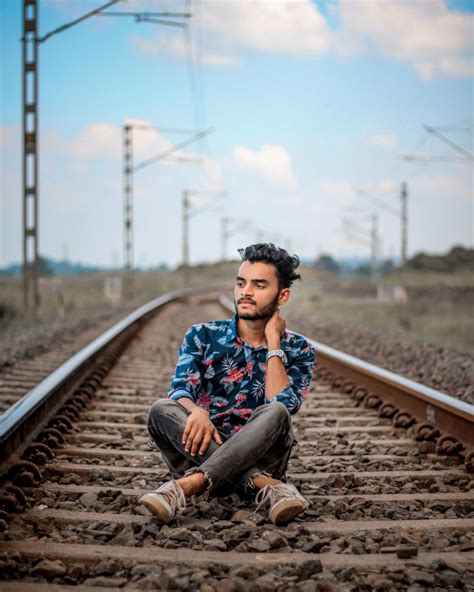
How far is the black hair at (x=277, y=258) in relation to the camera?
11.4 feet

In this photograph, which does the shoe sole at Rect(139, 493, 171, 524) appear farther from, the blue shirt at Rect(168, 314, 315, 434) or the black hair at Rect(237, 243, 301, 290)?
the black hair at Rect(237, 243, 301, 290)

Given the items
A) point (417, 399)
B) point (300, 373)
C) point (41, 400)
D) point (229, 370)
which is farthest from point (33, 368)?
point (300, 373)

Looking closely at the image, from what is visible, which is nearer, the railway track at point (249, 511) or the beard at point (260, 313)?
the railway track at point (249, 511)

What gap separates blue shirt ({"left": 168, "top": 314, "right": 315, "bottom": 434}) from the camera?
352cm

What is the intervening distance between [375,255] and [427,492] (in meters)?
42.9

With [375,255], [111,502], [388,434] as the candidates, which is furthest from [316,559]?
[375,255]

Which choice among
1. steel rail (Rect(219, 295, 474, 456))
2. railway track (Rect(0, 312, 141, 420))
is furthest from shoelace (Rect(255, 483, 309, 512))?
railway track (Rect(0, 312, 141, 420))

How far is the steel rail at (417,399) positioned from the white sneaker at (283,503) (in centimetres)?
140

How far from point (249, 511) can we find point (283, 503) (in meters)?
0.27

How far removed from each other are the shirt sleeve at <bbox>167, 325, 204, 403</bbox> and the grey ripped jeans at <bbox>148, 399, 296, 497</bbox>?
69mm

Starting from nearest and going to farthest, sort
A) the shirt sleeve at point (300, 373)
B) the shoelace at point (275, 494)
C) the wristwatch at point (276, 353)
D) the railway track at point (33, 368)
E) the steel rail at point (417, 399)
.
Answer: the shoelace at point (275, 494)
the wristwatch at point (276, 353)
the shirt sleeve at point (300, 373)
the steel rail at point (417, 399)
the railway track at point (33, 368)

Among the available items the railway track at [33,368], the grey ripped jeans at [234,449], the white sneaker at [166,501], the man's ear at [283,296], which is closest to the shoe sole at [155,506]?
the white sneaker at [166,501]

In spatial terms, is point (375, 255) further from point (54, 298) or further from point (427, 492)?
point (427, 492)

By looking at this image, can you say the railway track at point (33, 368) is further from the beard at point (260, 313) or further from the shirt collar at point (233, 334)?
the beard at point (260, 313)
